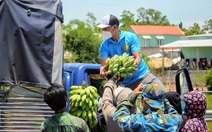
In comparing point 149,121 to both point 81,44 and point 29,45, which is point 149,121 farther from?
point 81,44

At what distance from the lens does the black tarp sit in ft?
17.2

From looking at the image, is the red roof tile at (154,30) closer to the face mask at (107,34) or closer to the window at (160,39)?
the window at (160,39)

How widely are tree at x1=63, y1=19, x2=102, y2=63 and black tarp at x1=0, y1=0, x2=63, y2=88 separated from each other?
1527 inches

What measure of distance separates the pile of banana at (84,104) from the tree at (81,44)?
3900 centimetres

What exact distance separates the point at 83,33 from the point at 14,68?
4165 centimetres

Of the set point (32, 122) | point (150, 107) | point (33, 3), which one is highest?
point (33, 3)

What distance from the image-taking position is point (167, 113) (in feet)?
14.3

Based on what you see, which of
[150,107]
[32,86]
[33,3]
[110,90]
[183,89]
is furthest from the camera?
[183,89]

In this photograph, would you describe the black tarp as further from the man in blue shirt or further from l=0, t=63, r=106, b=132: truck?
the man in blue shirt

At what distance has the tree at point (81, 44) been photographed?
1783 inches

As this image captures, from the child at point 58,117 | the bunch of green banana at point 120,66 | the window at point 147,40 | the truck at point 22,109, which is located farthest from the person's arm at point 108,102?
the window at point 147,40

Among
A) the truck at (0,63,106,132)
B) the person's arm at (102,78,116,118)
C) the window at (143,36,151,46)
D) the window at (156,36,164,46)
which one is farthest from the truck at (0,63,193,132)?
the window at (156,36,164,46)

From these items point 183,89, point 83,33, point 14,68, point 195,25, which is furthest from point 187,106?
point 195,25

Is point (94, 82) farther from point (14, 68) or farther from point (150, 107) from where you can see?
point (150, 107)
